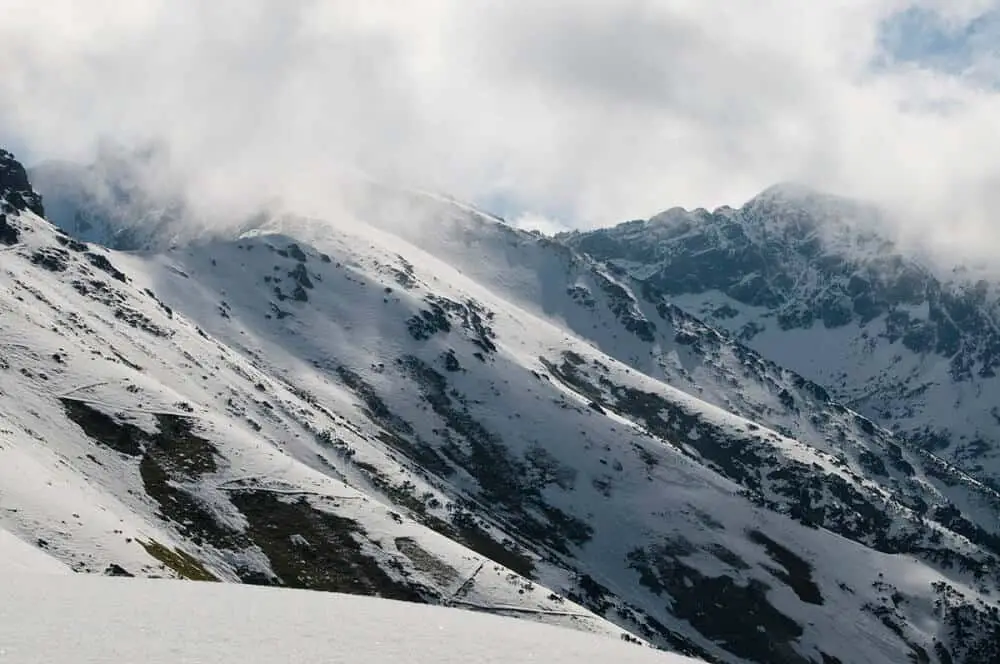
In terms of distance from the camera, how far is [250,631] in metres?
28.0

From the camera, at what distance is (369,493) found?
189250 millimetres

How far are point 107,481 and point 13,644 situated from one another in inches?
4587

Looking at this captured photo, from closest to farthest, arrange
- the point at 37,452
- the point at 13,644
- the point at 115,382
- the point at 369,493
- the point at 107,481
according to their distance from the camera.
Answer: the point at 13,644 → the point at 37,452 → the point at 107,481 → the point at 115,382 → the point at 369,493

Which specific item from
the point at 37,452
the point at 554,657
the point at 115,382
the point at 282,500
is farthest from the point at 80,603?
the point at 115,382

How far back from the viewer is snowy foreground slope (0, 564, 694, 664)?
83.2ft

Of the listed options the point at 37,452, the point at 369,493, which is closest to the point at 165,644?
the point at 37,452

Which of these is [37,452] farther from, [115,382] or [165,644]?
[165,644]

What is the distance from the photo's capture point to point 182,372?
7840 inches

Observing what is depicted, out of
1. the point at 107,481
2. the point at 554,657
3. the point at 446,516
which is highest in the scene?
the point at 554,657

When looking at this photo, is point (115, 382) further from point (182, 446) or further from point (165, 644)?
point (165, 644)

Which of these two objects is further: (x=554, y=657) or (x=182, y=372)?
(x=182, y=372)

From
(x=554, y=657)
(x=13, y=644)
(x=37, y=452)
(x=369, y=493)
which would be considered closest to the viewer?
(x=13, y=644)

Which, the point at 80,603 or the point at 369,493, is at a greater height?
the point at 80,603

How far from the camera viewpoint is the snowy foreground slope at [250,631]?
83.2ft
